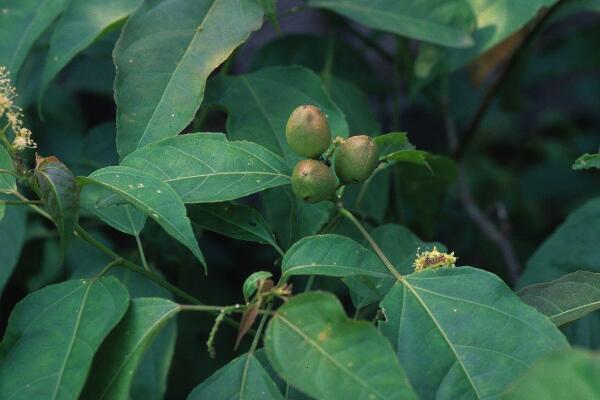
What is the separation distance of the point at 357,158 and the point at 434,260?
7.0 inches

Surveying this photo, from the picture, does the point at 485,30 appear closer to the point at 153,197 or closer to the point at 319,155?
the point at 319,155

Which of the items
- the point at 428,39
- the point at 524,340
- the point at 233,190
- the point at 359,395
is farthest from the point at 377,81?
the point at 359,395

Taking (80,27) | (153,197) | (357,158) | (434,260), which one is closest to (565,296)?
(434,260)

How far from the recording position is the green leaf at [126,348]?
1008 millimetres

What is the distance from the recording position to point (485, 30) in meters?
1.68

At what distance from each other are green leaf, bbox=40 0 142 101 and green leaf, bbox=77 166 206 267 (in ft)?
1.37

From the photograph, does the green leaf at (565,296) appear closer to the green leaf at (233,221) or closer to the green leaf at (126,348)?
the green leaf at (233,221)

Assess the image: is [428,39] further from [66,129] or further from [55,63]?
[66,129]

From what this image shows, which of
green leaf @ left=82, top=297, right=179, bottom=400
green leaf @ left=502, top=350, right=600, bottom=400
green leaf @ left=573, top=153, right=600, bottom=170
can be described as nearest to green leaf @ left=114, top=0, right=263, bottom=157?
green leaf @ left=82, top=297, right=179, bottom=400

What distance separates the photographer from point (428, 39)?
1603 millimetres

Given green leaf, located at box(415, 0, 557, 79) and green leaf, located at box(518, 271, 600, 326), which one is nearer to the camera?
green leaf, located at box(518, 271, 600, 326)

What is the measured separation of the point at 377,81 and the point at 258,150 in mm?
887

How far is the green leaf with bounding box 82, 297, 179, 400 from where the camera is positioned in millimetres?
1008

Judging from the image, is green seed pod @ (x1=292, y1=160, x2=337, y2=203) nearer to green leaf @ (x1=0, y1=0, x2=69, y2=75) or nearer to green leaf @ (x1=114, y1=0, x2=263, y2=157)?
green leaf @ (x1=114, y1=0, x2=263, y2=157)
